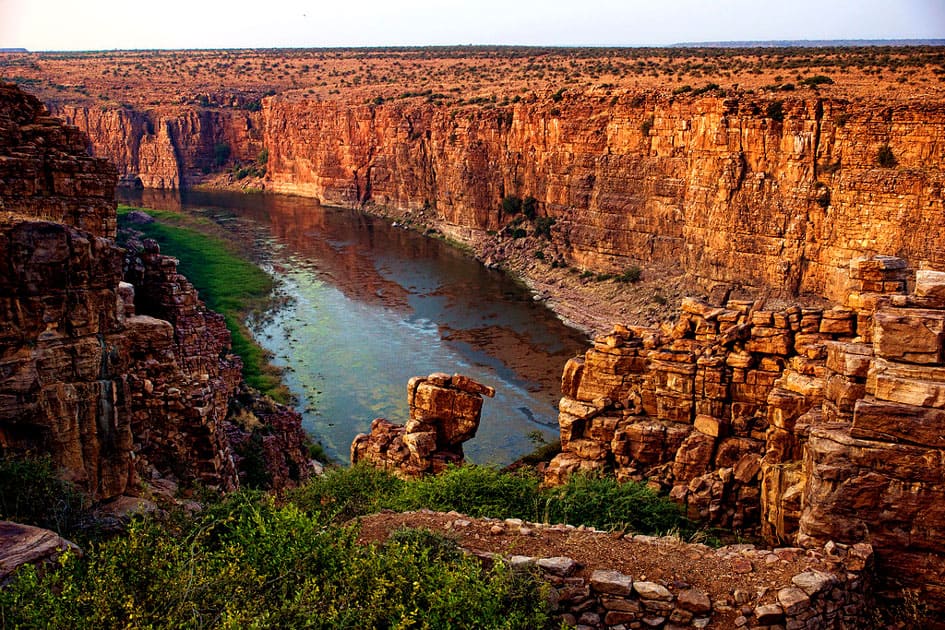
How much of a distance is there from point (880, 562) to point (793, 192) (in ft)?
95.4

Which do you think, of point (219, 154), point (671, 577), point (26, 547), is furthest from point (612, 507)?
point (219, 154)

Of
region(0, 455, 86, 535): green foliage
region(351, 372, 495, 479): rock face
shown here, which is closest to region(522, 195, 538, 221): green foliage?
region(351, 372, 495, 479): rock face

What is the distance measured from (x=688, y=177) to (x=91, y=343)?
3676 cm

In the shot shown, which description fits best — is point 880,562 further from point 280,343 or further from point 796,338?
point 280,343

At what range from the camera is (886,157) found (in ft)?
113

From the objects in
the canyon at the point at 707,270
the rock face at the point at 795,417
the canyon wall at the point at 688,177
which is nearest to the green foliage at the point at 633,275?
the canyon at the point at 707,270

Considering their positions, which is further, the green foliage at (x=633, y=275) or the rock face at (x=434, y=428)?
the green foliage at (x=633, y=275)

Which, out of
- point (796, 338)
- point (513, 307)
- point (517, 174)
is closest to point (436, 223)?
point (517, 174)

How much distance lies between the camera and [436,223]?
70.9 meters

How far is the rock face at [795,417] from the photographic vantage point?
11703mm

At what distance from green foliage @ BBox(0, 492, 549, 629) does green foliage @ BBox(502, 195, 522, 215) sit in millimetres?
51244

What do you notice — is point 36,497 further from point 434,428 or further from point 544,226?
point 544,226

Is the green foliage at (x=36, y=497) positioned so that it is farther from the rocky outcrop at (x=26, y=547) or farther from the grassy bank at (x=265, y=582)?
the rocky outcrop at (x=26, y=547)

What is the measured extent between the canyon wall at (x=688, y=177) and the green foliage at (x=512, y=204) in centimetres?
60
